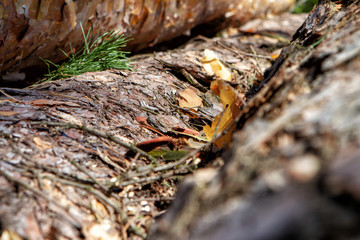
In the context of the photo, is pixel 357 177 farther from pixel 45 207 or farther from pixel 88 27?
pixel 88 27

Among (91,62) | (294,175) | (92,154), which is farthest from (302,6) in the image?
(294,175)

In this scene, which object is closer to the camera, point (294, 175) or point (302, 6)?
point (294, 175)

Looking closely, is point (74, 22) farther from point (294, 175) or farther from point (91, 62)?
point (294, 175)

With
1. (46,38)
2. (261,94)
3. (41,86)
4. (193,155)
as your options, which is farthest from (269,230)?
(46,38)

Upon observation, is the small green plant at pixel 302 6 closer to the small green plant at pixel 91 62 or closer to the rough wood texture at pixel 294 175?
the small green plant at pixel 91 62

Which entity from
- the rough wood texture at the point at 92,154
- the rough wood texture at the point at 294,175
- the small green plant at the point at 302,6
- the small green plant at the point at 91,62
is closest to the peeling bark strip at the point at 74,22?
the small green plant at the point at 91,62

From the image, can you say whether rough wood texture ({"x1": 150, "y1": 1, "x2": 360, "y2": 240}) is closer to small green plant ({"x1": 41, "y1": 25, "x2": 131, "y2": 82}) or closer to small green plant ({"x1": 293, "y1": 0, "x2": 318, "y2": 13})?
small green plant ({"x1": 41, "y1": 25, "x2": 131, "y2": 82})
